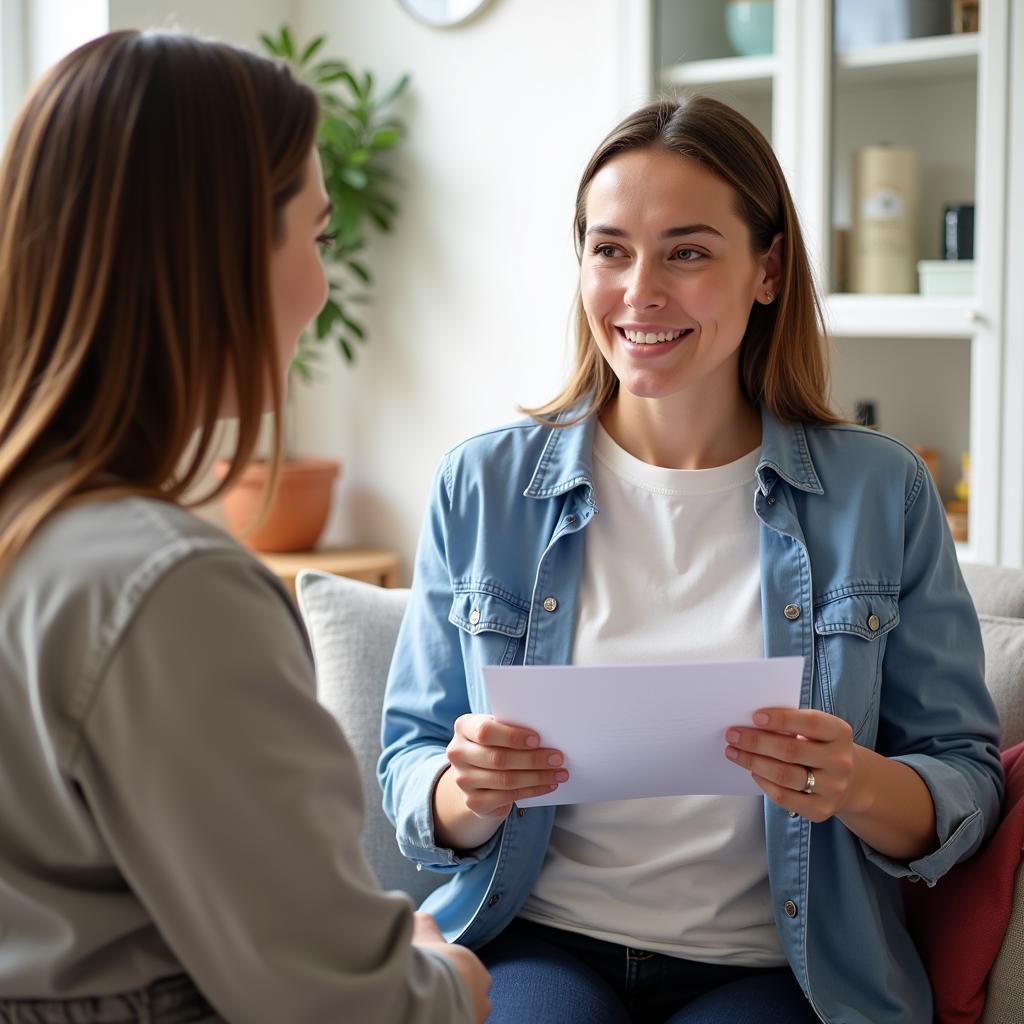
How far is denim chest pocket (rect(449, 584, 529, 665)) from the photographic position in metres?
Answer: 1.41

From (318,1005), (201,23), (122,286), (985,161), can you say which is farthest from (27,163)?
(201,23)

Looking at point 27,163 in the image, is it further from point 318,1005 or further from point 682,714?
point 682,714

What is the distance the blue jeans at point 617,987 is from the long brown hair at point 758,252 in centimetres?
60

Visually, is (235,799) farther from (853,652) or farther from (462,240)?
(462,240)

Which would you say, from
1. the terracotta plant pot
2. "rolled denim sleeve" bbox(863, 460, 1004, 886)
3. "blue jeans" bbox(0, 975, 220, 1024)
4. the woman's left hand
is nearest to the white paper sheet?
the woman's left hand

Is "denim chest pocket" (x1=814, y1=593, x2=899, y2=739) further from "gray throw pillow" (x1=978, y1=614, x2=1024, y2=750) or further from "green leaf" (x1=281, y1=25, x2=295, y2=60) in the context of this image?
"green leaf" (x1=281, y1=25, x2=295, y2=60)

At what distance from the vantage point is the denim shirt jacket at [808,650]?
51.2 inches

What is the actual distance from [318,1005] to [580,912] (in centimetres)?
63

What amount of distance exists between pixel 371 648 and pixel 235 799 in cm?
94

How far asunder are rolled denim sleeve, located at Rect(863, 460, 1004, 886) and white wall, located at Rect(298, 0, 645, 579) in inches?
63.3

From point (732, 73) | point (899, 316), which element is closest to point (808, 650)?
point (899, 316)

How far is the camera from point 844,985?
4.24 feet

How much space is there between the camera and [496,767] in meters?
1.19

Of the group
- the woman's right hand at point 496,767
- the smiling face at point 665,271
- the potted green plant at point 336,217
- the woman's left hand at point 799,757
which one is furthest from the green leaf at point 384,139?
the woman's left hand at point 799,757
